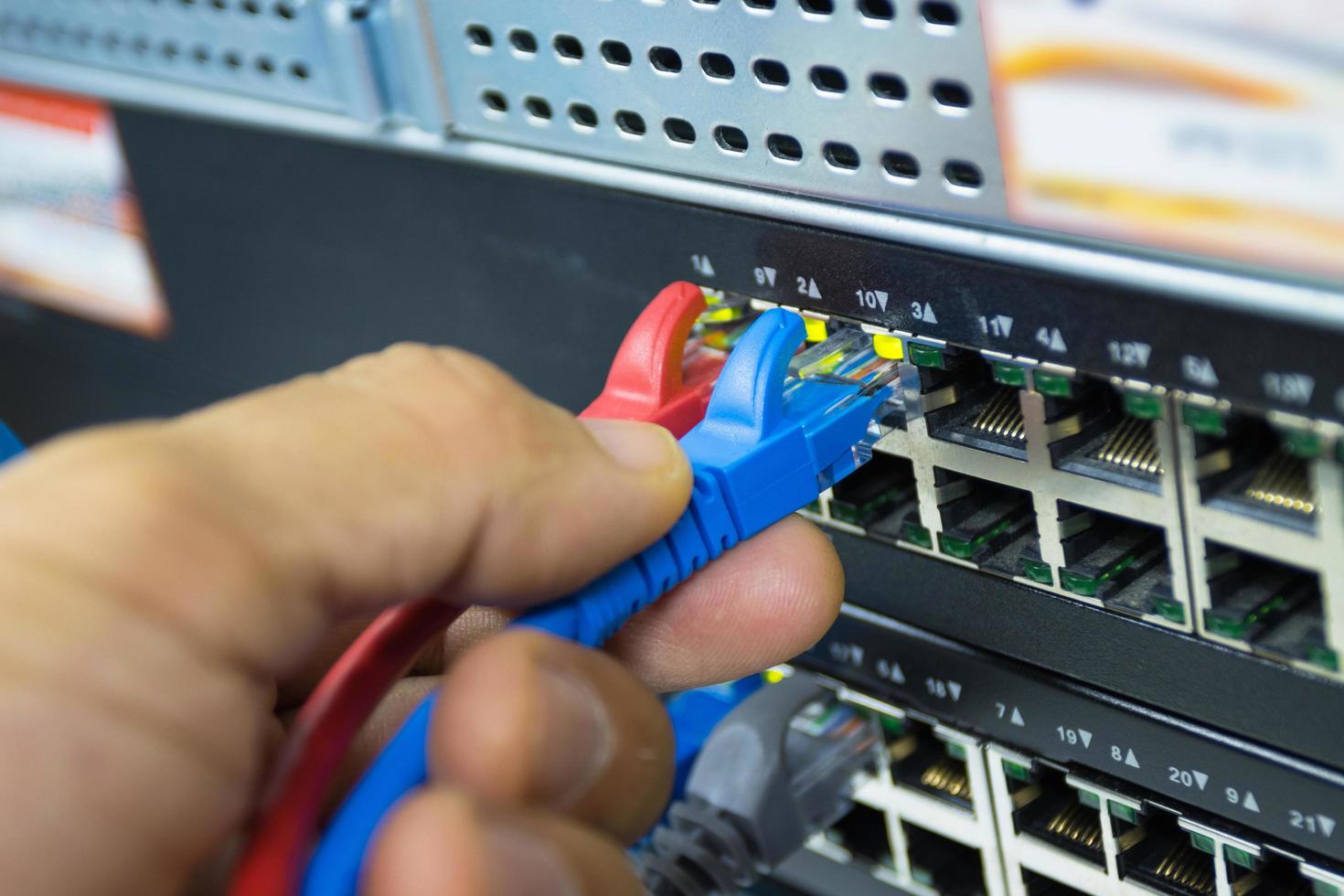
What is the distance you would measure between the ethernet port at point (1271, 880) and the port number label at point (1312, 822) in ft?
0.14

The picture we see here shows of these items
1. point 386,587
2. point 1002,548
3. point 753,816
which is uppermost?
point 386,587

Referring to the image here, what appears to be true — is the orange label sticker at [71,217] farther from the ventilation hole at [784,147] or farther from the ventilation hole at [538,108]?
the ventilation hole at [784,147]

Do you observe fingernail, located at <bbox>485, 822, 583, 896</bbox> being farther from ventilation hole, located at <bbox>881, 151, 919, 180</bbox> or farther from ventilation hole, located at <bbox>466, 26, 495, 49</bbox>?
ventilation hole, located at <bbox>466, 26, 495, 49</bbox>

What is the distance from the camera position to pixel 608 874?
0.41m

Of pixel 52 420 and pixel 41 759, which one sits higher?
pixel 41 759

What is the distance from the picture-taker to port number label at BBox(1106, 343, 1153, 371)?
1.46 feet

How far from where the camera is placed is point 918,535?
0.58 metres

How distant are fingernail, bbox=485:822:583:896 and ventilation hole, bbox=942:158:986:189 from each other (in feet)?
0.89

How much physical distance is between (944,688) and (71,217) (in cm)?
75

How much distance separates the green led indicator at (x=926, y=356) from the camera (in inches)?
20.3

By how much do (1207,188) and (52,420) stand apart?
3.41ft

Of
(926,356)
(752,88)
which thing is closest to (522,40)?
(752,88)

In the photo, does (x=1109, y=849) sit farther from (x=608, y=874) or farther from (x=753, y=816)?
(x=608, y=874)

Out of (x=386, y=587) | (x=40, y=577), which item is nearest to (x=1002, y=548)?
(x=386, y=587)
